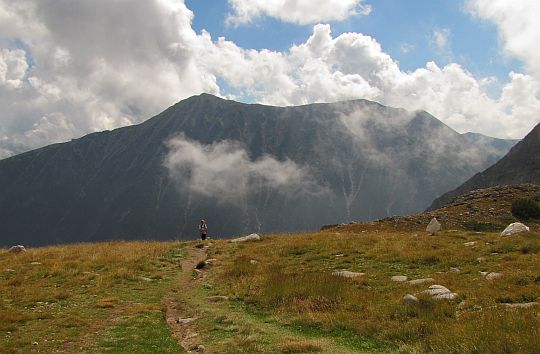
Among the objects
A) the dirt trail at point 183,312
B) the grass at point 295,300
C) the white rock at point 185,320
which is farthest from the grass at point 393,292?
the white rock at point 185,320

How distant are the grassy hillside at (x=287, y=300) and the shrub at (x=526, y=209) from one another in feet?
56.9

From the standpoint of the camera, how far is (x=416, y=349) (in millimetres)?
12727

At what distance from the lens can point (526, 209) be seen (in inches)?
1902

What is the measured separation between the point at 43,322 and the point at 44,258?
20092 mm

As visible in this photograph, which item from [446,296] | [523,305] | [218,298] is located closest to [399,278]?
[446,296]

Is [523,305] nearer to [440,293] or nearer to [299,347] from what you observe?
[440,293]

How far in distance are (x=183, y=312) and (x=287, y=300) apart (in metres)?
5.35

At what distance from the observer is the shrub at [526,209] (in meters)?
47.8

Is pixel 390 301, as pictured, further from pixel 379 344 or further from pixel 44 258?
pixel 44 258

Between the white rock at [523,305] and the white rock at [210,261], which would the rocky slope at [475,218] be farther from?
the white rock at [523,305]

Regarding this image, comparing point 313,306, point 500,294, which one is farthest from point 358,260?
point 500,294

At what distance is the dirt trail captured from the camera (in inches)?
660

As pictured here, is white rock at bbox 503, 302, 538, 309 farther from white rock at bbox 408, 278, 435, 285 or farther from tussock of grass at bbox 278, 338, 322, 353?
tussock of grass at bbox 278, 338, 322, 353

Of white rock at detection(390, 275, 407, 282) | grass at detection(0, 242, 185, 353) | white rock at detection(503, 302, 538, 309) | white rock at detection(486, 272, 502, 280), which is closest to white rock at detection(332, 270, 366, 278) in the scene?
white rock at detection(390, 275, 407, 282)
